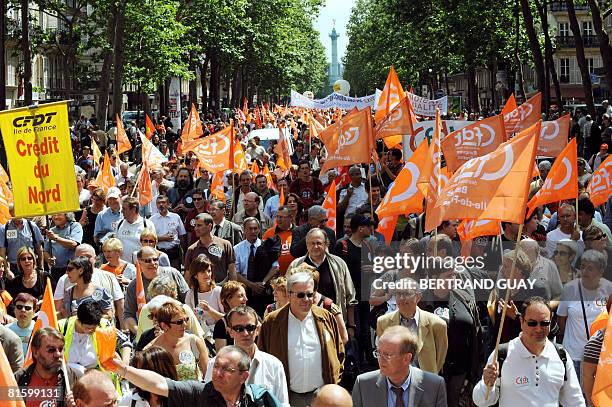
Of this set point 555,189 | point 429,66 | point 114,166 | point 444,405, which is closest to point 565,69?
point 429,66

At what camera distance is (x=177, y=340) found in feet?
24.6

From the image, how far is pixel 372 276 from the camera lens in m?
10.6

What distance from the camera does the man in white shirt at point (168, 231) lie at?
1352 centimetres

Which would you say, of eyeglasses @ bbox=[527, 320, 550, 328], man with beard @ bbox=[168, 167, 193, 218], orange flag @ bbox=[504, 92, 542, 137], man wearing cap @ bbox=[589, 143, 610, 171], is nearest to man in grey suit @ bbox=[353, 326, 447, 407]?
eyeglasses @ bbox=[527, 320, 550, 328]

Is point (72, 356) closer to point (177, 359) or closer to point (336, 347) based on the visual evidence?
point (177, 359)

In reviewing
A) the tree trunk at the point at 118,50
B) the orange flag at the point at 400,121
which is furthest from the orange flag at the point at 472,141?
the tree trunk at the point at 118,50

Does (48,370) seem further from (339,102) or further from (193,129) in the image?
(339,102)

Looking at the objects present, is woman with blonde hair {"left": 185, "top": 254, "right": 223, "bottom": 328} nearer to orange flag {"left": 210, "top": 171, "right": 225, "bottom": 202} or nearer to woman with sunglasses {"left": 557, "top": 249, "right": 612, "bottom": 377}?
woman with sunglasses {"left": 557, "top": 249, "right": 612, "bottom": 377}

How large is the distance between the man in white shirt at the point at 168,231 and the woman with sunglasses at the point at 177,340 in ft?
19.6

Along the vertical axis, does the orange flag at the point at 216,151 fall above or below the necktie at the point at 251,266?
above

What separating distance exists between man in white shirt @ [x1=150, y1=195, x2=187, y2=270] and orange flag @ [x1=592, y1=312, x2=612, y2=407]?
8056 mm

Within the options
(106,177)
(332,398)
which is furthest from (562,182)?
(332,398)

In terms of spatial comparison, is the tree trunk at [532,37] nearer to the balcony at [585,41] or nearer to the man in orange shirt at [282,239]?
the man in orange shirt at [282,239]

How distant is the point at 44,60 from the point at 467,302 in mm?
72785
